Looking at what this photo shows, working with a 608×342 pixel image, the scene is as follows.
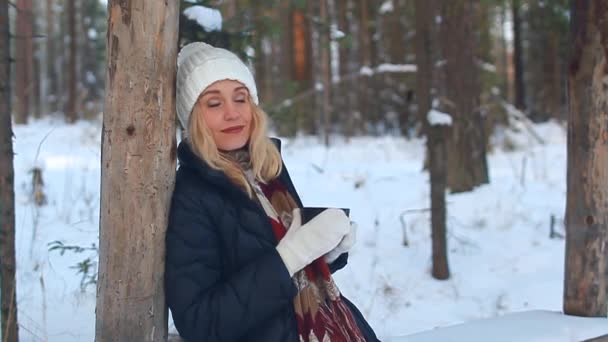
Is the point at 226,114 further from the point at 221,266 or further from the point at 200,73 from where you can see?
the point at 221,266

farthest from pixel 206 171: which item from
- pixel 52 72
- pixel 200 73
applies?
pixel 52 72

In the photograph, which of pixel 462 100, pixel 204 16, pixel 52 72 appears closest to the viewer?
pixel 204 16

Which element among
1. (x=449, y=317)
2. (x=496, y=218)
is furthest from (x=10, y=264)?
(x=496, y=218)

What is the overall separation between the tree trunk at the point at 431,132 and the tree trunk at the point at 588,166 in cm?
235

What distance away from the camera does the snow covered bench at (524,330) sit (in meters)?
3.52

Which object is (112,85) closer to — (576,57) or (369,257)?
(576,57)

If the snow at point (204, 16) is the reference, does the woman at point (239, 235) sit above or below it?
below

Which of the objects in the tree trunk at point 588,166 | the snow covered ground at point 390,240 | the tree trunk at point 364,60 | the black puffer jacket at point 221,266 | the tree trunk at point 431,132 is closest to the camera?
the black puffer jacket at point 221,266

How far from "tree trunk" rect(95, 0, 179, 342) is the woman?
8cm

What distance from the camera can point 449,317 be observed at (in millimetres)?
6105

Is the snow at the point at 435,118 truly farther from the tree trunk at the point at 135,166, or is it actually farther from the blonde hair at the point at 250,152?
the tree trunk at the point at 135,166

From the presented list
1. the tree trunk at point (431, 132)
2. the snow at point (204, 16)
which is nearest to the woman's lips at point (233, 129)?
the snow at point (204, 16)

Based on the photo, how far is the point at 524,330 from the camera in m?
3.64

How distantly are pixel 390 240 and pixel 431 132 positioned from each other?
1449 millimetres
